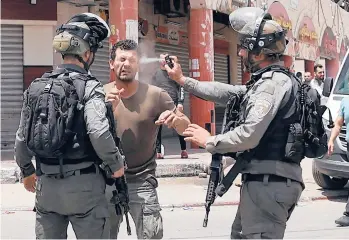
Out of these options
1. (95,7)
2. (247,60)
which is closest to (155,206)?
(247,60)

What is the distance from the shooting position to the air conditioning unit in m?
16.6

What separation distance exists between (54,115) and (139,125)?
1069 mm

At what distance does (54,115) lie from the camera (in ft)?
11.2

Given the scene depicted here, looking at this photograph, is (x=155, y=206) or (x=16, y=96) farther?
(x=16, y=96)

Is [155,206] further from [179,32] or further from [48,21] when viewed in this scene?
[179,32]

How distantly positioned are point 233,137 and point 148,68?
2962mm

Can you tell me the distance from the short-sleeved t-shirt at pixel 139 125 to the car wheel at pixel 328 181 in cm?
570

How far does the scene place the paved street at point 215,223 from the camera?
646cm

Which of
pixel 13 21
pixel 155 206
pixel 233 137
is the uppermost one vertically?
pixel 13 21

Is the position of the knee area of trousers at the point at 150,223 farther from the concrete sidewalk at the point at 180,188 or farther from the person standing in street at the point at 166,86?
the concrete sidewalk at the point at 180,188

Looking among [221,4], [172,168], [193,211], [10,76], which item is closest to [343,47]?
[221,4]

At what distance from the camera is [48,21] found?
13250 millimetres

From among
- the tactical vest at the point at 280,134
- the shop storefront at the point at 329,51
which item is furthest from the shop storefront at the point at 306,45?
the tactical vest at the point at 280,134

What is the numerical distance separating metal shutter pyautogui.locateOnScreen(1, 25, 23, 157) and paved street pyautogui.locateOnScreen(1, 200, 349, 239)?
576cm
